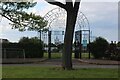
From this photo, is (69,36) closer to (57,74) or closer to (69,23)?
(69,23)

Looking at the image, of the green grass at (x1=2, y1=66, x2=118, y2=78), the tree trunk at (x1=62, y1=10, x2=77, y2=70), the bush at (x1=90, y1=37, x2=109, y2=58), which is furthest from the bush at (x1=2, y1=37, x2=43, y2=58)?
the green grass at (x1=2, y1=66, x2=118, y2=78)

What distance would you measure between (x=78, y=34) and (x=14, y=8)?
11.6m

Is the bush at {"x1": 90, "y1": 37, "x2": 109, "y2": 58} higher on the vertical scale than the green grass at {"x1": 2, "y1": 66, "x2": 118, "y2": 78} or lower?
higher

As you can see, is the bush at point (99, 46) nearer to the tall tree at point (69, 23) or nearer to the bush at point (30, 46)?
the bush at point (30, 46)

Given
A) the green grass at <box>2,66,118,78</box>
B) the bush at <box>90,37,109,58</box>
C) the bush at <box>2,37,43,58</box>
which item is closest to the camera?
the green grass at <box>2,66,118,78</box>

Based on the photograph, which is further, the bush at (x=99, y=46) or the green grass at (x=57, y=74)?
the bush at (x=99, y=46)

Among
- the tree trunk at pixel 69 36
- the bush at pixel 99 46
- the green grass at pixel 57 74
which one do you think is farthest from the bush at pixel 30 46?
the green grass at pixel 57 74

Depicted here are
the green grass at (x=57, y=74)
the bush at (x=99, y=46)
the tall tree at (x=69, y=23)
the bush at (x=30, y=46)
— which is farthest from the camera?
the bush at (x=99, y=46)

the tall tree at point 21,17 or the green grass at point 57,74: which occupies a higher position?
the tall tree at point 21,17

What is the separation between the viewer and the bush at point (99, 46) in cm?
3756

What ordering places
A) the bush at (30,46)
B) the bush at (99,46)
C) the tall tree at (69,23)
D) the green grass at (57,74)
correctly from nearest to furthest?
the green grass at (57,74), the tall tree at (69,23), the bush at (30,46), the bush at (99,46)

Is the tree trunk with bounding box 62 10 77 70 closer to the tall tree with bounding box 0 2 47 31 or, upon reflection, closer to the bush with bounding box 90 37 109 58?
the tall tree with bounding box 0 2 47 31

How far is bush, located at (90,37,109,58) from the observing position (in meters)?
37.6

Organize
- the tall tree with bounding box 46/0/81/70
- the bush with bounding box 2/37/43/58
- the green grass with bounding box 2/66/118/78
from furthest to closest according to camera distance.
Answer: the bush with bounding box 2/37/43/58
the tall tree with bounding box 46/0/81/70
the green grass with bounding box 2/66/118/78
